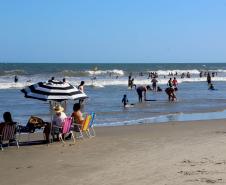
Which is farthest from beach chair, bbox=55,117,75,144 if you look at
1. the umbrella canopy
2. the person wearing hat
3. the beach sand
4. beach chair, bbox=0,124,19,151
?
beach chair, bbox=0,124,19,151

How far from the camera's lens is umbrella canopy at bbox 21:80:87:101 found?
1212 cm

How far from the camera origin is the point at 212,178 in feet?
24.8

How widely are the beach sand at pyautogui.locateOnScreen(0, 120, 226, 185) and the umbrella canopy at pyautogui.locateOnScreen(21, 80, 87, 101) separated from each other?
3.79 ft

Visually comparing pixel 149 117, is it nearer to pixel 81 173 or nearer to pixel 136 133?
pixel 136 133

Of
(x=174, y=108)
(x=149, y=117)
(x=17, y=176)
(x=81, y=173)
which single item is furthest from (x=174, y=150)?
(x=174, y=108)

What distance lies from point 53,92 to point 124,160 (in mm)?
3554

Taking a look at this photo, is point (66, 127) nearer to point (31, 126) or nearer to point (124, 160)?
point (31, 126)

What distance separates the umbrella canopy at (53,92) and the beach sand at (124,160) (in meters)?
1.15

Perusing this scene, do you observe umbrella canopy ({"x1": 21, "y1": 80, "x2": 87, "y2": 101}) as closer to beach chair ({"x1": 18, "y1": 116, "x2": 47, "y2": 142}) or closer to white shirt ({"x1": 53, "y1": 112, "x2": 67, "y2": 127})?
white shirt ({"x1": 53, "y1": 112, "x2": 67, "y2": 127})

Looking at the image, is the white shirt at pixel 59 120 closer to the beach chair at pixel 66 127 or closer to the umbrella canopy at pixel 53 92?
the beach chair at pixel 66 127

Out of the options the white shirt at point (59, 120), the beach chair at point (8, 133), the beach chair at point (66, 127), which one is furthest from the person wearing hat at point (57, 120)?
the beach chair at point (8, 133)

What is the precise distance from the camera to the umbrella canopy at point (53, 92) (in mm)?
12117

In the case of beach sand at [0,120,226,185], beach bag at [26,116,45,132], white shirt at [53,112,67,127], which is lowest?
beach sand at [0,120,226,185]

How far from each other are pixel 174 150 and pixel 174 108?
13304mm
